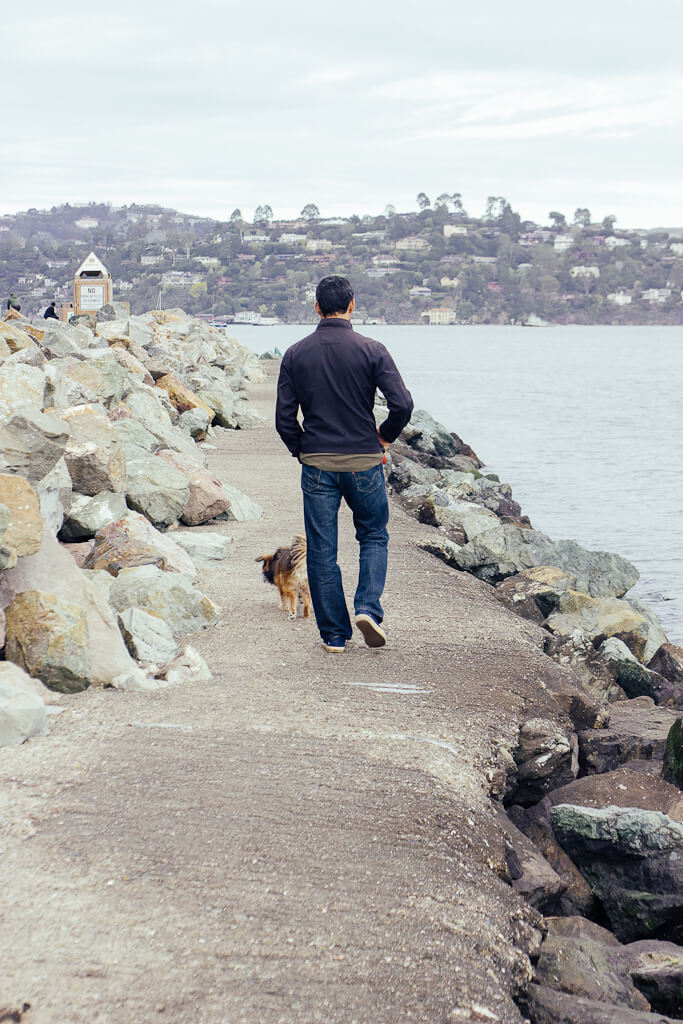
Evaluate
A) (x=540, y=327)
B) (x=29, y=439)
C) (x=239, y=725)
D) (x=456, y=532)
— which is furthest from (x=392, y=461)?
(x=540, y=327)

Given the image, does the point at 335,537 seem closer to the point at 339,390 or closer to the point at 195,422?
the point at 339,390

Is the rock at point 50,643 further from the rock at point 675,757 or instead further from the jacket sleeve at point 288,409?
the rock at point 675,757

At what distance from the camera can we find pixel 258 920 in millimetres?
3037

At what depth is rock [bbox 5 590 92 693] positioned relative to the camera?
4.73 m

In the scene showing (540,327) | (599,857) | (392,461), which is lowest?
(540,327)

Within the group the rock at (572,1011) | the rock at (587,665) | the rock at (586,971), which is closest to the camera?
the rock at (572,1011)

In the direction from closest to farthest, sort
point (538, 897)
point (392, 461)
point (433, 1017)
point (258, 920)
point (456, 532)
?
point (433, 1017) → point (258, 920) → point (538, 897) → point (456, 532) → point (392, 461)

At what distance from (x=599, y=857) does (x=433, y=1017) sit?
1.67 meters

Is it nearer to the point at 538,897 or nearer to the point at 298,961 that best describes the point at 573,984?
the point at 538,897

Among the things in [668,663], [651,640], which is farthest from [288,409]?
[651,640]

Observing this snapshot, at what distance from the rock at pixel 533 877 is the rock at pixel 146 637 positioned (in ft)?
6.23

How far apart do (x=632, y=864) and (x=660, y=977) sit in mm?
660

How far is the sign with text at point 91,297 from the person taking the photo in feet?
109

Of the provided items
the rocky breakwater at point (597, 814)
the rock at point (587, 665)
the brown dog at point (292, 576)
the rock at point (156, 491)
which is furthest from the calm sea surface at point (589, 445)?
the brown dog at point (292, 576)
